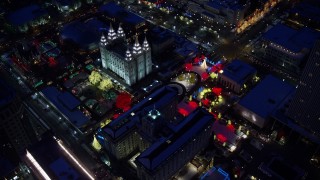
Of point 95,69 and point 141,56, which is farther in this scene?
point 95,69

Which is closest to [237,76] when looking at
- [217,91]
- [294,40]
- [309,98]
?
[217,91]

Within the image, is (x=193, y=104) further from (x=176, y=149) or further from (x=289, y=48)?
(x=289, y=48)

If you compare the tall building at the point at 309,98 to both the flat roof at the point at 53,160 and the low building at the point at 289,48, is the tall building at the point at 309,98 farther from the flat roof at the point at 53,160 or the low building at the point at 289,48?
the flat roof at the point at 53,160

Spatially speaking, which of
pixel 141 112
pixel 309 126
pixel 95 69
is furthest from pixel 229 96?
pixel 95 69

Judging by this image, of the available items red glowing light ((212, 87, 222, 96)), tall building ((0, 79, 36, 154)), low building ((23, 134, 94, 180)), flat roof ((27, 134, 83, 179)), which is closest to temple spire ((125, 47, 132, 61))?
red glowing light ((212, 87, 222, 96))

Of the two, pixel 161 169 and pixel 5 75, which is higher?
pixel 161 169

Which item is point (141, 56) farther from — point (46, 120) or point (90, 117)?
point (46, 120)

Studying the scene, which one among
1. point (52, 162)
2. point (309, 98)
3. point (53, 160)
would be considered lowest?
point (52, 162)
